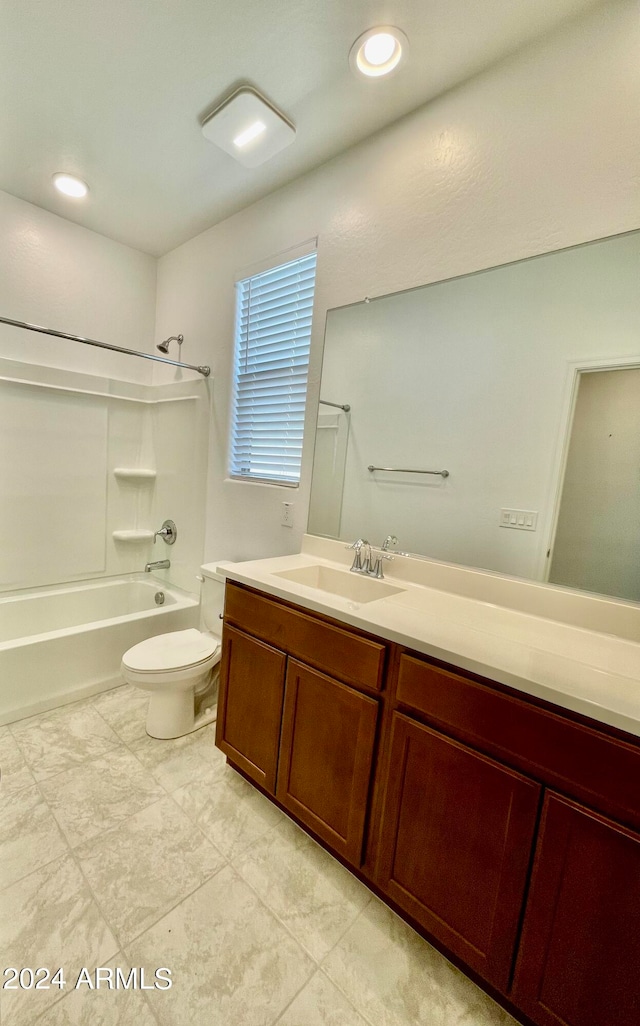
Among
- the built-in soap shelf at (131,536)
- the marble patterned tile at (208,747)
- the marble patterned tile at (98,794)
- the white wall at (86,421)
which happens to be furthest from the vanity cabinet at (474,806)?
the built-in soap shelf at (131,536)

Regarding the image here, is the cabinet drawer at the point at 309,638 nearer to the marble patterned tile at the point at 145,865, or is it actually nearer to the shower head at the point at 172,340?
the marble patterned tile at the point at 145,865

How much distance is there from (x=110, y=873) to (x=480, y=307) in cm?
229

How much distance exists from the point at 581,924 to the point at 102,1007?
1112 mm

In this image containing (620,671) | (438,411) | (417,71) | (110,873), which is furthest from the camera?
(438,411)

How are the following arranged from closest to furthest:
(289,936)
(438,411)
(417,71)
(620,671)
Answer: (620,671), (289,936), (417,71), (438,411)

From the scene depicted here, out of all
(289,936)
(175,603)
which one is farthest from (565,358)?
(175,603)

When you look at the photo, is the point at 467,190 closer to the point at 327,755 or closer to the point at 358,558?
the point at 358,558

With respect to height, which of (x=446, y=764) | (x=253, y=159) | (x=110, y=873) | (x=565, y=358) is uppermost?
(x=253, y=159)

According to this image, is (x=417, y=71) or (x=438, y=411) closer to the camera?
(x=417, y=71)

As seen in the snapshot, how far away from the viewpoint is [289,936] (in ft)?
3.59

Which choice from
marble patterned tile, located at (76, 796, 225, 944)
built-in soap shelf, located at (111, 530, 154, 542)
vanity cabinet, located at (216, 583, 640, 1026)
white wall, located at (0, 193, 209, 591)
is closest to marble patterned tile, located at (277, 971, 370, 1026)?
vanity cabinet, located at (216, 583, 640, 1026)

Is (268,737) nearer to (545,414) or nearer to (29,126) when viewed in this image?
(545,414)

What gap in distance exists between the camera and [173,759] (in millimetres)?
1728

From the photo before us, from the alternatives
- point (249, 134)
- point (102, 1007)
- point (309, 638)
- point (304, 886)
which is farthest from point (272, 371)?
point (102, 1007)
